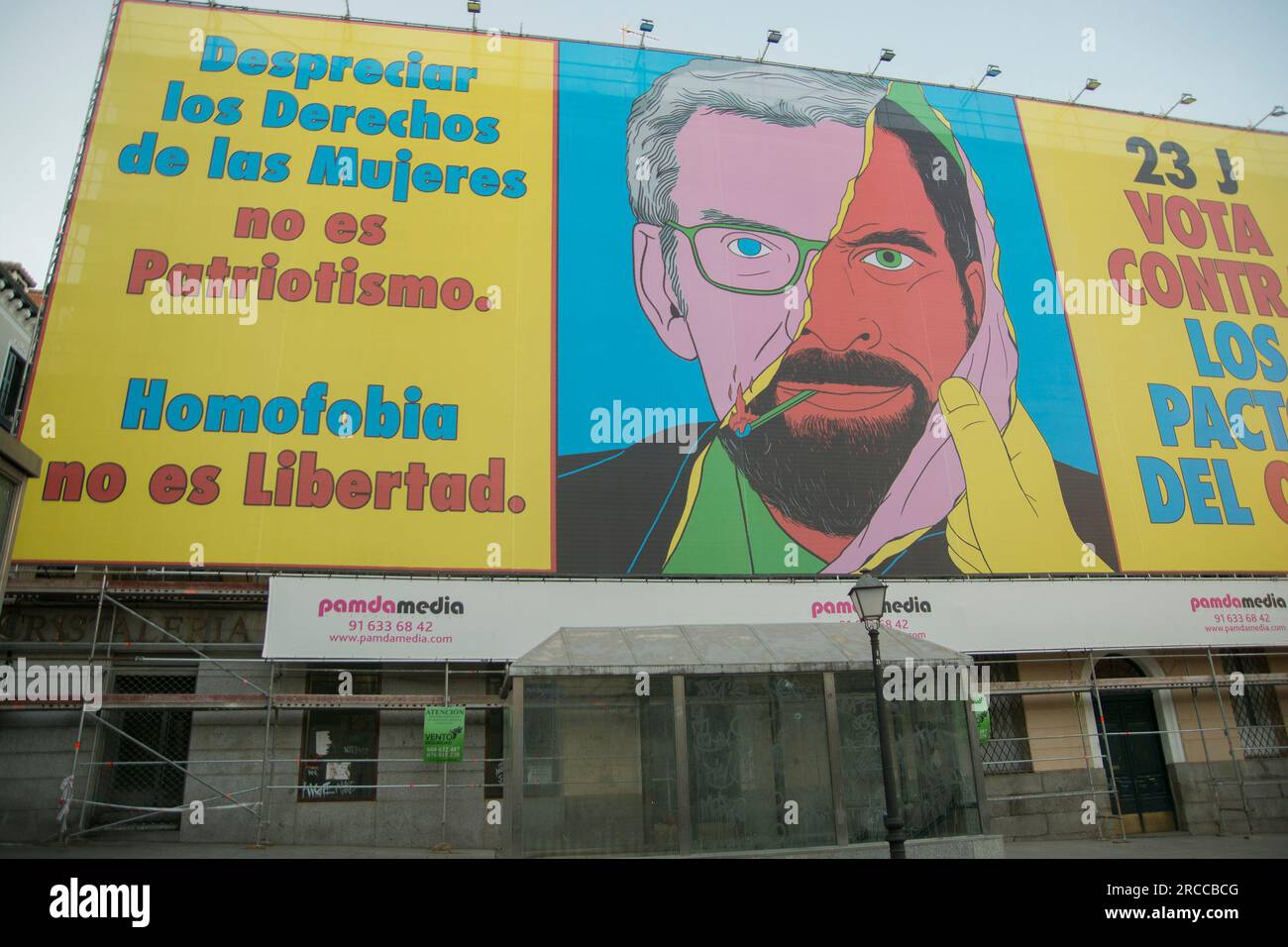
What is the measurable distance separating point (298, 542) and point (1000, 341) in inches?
528

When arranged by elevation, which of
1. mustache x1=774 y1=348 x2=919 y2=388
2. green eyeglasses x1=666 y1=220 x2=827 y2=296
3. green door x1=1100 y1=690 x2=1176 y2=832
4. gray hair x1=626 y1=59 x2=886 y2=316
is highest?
gray hair x1=626 y1=59 x2=886 y2=316

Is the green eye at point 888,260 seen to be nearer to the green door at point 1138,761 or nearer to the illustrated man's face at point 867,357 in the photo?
the illustrated man's face at point 867,357

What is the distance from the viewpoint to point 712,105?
1797 cm

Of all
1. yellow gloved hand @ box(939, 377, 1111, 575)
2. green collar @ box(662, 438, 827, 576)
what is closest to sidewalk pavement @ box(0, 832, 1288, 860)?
yellow gloved hand @ box(939, 377, 1111, 575)

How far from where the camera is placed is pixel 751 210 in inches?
675

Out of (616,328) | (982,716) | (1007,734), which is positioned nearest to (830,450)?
(616,328)

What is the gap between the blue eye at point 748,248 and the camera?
1684cm

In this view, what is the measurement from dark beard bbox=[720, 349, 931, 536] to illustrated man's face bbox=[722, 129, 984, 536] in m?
0.02

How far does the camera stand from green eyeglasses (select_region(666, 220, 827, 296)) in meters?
16.6

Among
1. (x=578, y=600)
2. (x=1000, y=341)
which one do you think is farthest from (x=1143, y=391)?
(x=578, y=600)

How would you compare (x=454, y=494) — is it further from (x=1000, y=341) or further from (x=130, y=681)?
(x=1000, y=341)

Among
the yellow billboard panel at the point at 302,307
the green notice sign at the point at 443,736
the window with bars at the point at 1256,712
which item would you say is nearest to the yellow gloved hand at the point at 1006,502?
the window with bars at the point at 1256,712

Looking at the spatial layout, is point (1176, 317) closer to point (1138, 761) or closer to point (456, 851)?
point (1138, 761)

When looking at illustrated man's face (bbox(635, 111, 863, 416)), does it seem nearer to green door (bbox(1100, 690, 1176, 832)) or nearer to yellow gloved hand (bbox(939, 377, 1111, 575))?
yellow gloved hand (bbox(939, 377, 1111, 575))
